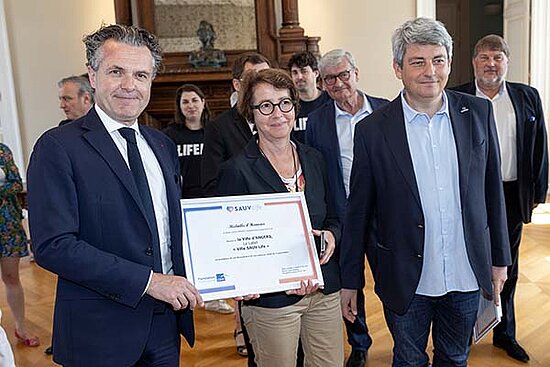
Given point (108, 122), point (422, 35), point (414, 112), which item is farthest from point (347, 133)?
point (108, 122)

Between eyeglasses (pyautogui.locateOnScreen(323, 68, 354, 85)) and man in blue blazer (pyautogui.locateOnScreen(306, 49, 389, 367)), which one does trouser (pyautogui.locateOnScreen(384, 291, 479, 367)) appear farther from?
eyeglasses (pyautogui.locateOnScreen(323, 68, 354, 85))

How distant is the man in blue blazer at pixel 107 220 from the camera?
134cm

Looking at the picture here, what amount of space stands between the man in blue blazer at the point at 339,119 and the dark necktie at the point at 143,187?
1.20 m

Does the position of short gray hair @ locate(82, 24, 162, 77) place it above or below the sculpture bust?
below

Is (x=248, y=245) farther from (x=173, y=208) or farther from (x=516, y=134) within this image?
(x=516, y=134)

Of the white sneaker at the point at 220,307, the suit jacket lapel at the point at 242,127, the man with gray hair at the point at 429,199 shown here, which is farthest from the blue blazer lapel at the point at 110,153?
the white sneaker at the point at 220,307

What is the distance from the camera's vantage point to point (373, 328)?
129 inches

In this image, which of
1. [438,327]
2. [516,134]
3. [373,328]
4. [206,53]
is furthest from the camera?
[206,53]

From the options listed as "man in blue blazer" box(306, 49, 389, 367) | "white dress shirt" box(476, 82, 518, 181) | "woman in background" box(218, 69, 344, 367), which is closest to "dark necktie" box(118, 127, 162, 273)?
"woman in background" box(218, 69, 344, 367)

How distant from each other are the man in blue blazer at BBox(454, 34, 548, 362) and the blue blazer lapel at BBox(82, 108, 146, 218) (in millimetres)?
1975

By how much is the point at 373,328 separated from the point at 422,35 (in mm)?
2057

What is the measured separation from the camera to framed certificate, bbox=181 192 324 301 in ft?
5.24

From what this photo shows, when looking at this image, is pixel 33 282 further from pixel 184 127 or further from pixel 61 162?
pixel 61 162

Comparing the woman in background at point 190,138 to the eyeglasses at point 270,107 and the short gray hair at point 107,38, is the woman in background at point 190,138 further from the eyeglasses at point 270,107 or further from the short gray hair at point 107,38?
the short gray hair at point 107,38
